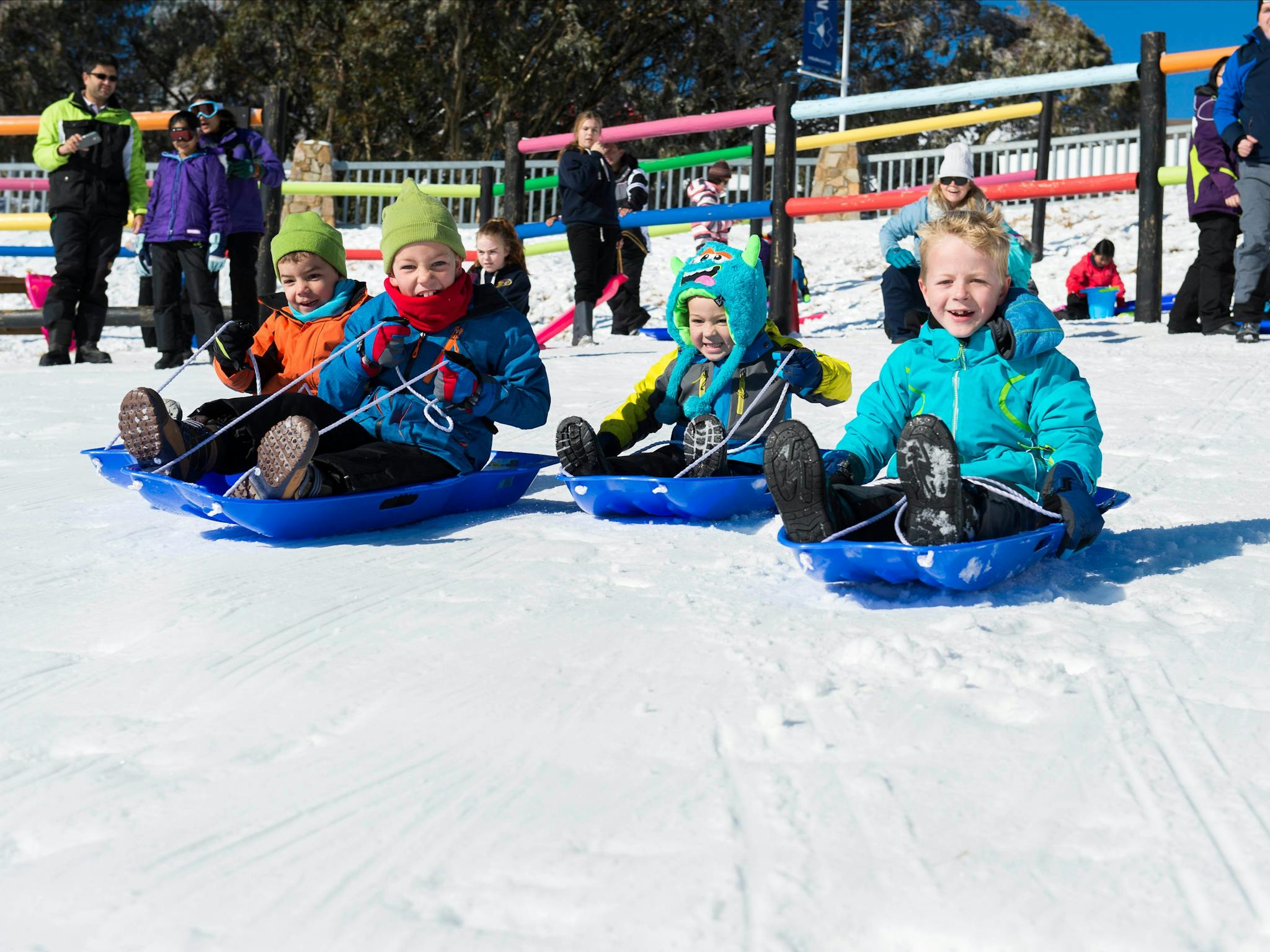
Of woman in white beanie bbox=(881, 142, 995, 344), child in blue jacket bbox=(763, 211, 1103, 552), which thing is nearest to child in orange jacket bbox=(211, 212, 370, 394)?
child in blue jacket bbox=(763, 211, 1103, 552)

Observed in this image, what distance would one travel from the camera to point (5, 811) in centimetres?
153

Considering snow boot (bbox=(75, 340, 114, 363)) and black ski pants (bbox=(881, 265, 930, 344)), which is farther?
snow boot (bbox=(75, 340, 114, 363))

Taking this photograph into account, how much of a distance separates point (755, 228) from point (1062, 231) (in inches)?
224

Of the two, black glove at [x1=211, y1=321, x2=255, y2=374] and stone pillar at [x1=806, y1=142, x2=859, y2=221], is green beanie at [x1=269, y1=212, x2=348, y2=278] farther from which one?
stone pillar at [x1=806, y1=142, x2=859, y2=221]

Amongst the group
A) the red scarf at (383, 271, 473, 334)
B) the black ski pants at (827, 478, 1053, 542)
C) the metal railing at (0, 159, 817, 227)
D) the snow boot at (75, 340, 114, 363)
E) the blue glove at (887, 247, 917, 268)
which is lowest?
the black ski pants at (827, 478, 1053, 542)

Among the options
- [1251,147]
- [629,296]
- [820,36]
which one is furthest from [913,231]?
[820,36]

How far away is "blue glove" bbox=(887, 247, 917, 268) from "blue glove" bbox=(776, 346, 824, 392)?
2266 mm

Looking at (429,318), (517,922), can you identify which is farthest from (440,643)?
(429,318)

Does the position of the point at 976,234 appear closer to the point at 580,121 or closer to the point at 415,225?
the point at 415,225

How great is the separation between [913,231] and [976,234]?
330cm

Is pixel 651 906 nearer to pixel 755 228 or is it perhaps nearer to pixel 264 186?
pixel 755 228

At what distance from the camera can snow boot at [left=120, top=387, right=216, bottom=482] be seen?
120 inches

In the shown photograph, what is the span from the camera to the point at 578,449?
10.7ft

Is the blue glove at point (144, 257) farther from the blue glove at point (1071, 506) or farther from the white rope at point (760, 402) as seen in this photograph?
the blue glove at point (1071, 506)
